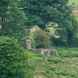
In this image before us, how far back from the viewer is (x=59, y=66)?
55.1 ft

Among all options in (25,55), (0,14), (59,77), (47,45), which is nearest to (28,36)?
(47,45)

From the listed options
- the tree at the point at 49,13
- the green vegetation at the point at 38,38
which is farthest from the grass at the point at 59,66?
the tree at the point at 49,13

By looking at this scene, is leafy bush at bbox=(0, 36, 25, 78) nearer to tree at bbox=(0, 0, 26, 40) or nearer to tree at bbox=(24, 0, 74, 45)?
tree at bbox=(0, 0, 26, 40)

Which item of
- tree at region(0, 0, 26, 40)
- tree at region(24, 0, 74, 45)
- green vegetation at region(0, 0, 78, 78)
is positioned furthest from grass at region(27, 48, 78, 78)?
tree at region(24, 0, 74, 45)

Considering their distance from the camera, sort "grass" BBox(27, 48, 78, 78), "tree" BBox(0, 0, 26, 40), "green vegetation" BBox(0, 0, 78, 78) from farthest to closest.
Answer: "tree" BBox(0, 0, 26, 40)
"grass" BBox(27, 48, 78, 78)
"green vegetation" BBox(0, 0, 78, 78)

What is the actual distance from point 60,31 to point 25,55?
11159 mm

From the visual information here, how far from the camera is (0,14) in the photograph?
1886 centimetres

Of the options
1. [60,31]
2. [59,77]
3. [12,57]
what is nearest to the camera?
[12,57]

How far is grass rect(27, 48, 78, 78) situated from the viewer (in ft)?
49.2

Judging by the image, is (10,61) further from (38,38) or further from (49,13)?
(49,13)

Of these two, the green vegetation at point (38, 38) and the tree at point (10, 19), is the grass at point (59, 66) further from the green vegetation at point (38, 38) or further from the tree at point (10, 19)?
the tree at point (10, 19)

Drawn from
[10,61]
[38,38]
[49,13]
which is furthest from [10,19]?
[10,61]

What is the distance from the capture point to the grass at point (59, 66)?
15010mm

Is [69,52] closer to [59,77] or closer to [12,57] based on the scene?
[59,77]
